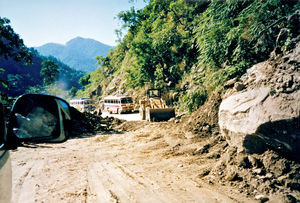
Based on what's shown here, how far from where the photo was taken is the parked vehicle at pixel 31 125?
4.84ft

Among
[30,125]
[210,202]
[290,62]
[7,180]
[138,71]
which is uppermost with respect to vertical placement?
[138,71]

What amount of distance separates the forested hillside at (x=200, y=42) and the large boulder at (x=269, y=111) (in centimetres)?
115

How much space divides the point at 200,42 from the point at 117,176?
27.6 ft

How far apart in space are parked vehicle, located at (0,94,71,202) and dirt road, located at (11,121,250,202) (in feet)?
6.27

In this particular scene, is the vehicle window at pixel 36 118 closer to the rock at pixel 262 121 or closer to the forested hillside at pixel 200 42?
the rock at pixel 262 121

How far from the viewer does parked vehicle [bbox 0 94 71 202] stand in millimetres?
1477

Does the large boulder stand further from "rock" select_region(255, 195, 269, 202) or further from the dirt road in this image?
the dirt road

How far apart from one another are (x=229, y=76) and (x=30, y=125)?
282 inches

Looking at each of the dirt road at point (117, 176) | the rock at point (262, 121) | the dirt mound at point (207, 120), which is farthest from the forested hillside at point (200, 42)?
the dirt road at point (117, 176)

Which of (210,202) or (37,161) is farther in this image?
(37,161)

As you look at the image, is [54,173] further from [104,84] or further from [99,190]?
[104,84]

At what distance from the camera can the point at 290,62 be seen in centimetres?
429

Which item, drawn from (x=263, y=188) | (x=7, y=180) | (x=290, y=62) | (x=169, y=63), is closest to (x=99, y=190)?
(x=7, y=180)

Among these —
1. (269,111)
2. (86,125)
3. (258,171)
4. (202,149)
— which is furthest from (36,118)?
(86,125)
